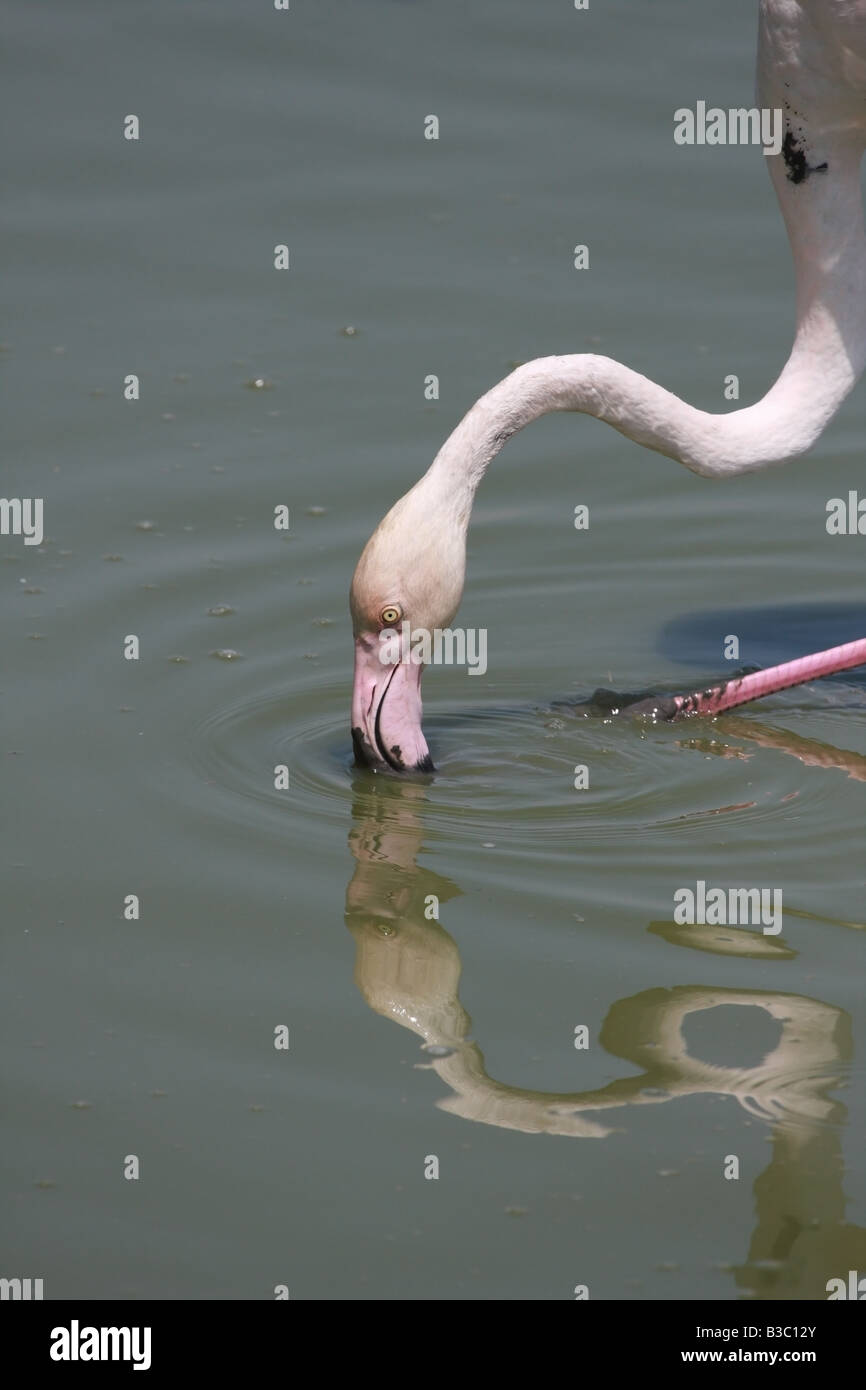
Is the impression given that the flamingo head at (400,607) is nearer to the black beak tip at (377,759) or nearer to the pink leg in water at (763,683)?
the black beak tip at (377,759)

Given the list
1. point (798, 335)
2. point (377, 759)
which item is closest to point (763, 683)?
point (798, 335)

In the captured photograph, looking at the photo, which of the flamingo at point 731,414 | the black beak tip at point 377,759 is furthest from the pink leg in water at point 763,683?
the black beak tip at point 377,759

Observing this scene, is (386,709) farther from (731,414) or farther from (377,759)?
(731,414)

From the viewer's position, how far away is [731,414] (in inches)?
315

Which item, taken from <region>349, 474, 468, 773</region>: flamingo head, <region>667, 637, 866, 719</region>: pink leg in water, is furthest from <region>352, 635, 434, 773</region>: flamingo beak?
<region>667, 637, 866, 719</region>: pink leg in water

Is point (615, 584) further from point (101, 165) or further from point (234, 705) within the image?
point (101, 165)

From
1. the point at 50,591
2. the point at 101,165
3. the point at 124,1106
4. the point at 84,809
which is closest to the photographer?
the point at 124,1106

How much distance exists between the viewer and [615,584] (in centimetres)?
917

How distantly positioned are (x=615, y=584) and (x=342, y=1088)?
12.8 feet

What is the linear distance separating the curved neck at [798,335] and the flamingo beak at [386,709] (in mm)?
726

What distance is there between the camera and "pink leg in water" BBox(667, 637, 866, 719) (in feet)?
25.7

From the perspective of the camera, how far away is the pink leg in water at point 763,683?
25.7ft
